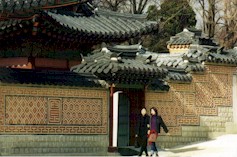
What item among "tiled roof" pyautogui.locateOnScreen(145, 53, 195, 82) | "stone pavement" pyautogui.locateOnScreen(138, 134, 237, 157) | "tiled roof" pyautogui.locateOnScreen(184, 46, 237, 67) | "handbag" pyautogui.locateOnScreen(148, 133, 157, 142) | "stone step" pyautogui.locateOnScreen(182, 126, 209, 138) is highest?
"tiled roof" pyautogui.locateOnScreen(184, 46, 237, 67)

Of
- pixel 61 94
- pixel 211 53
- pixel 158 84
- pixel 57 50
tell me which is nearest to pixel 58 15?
pixel 57 50

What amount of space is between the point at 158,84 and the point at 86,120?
438cm

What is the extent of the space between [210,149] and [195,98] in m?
3.58

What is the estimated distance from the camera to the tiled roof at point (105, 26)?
23.5 metres

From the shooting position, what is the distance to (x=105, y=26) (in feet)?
84.2

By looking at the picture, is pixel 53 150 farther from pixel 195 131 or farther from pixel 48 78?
pixel 195 131

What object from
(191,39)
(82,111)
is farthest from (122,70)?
(191,39)

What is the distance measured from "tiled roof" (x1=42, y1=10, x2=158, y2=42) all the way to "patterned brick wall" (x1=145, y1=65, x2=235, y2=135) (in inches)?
103

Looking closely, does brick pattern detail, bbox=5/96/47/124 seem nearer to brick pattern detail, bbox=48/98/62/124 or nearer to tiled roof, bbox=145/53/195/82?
brick pattern detail, bbox=48/98/62/124

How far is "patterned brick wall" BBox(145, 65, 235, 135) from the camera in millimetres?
27422

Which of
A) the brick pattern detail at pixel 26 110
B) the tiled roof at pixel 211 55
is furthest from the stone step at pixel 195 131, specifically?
the brick pattern detail at pixel 26 110

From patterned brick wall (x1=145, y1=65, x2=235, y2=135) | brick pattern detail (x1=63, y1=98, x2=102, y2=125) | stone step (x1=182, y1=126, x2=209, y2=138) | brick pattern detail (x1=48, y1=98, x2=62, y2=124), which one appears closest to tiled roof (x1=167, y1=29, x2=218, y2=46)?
patterned brick wall (x1=145, y1=65, x2=235, y2=135)

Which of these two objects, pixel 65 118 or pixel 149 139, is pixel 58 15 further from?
pixel 149 139

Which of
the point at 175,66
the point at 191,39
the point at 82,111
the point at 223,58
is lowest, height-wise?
the point at 82,111
